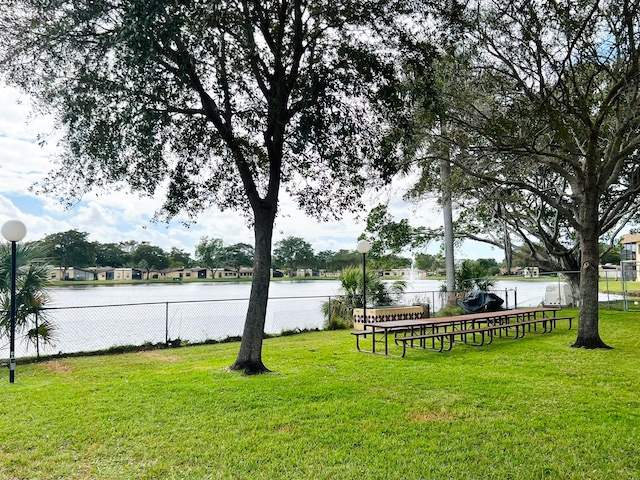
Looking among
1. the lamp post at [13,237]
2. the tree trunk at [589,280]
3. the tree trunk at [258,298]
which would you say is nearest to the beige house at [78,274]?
the lamp post at [13,237]

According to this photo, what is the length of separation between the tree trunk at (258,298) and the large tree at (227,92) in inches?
0.8

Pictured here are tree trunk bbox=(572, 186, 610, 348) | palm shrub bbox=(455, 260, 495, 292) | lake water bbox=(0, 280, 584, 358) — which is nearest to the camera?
tree trunk bbox=(572, 186, 610, 348)

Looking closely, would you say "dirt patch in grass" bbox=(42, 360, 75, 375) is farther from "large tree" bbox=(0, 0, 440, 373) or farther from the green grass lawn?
"large tree" bbox=(0, 0, 440, 373)

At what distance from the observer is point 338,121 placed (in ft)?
25.4

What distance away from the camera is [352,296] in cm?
1608

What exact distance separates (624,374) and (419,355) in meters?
3.42

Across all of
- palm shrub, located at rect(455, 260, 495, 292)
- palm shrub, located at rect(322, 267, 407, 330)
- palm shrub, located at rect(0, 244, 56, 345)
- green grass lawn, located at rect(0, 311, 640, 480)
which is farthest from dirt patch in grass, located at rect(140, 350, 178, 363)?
palm shrub, located at rect(455, 260, 495, 292)

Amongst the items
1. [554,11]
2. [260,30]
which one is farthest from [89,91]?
[554,11]

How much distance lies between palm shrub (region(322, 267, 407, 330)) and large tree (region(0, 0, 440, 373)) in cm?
700

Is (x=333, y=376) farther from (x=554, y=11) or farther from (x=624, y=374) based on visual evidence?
(x=554, y=11)

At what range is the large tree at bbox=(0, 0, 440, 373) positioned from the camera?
20.3 ft

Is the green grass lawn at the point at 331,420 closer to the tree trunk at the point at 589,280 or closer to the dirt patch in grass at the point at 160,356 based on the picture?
the dirt patch in grass at the point at 160,356

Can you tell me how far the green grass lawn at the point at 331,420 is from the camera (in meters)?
3.89

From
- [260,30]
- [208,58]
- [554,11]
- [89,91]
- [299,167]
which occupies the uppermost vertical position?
[554,11]
